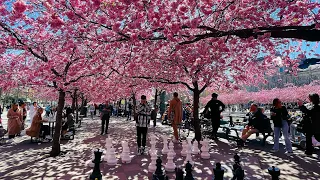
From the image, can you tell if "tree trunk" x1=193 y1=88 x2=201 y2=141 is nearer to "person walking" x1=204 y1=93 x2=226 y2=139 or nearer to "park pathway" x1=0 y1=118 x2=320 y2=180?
"park pathway" x1=0 y1=118 x2=320 y2=180

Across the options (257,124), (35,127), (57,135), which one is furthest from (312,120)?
(35,127)

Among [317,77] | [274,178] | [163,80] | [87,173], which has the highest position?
[317,77]

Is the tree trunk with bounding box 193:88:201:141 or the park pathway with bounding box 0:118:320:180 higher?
the tree trunk with bounding box 193:88:201:141

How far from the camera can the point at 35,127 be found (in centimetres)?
981

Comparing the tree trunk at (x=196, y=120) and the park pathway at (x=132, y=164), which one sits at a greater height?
the tree trunk at (x=196, y=120)

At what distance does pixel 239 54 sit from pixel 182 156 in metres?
4.94

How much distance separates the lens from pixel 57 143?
24.5 ft

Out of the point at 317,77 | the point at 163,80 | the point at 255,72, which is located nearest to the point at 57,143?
the point at 163,80

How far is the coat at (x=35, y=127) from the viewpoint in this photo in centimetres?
975

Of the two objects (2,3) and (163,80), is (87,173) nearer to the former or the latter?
(2,3)

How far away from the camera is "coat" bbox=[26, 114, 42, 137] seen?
9.75m


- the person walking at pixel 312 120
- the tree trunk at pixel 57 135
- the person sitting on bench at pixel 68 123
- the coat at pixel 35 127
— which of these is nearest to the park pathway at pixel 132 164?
the tree trunk at pixel 57 135

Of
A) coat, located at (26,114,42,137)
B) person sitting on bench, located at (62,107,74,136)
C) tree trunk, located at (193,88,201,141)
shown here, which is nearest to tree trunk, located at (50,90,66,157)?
coat, located at (26,114,42,137)

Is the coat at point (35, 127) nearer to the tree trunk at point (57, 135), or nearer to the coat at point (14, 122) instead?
the coat at point (14, 122)
